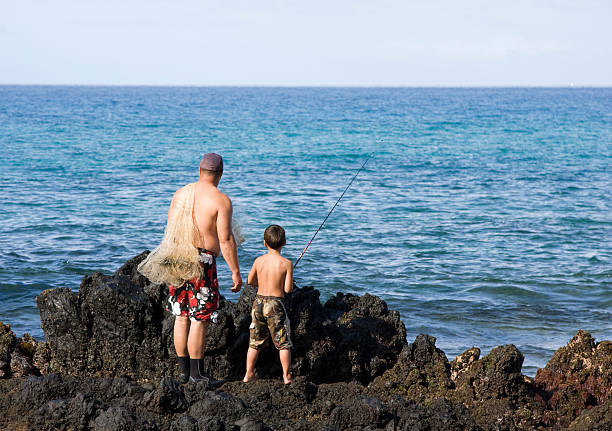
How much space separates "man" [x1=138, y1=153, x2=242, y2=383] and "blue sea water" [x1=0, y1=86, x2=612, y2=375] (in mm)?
426

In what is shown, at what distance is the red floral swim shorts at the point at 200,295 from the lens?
5.11m

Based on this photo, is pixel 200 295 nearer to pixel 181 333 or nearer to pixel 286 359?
pixel 181 333

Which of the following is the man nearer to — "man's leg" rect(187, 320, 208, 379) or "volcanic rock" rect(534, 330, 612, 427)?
"man's leg" rect(187, 320, 208, 379)

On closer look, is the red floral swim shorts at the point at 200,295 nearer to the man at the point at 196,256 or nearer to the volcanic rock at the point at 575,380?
the man at the point at 196,256

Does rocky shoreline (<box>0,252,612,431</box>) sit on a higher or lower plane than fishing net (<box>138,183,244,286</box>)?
lower

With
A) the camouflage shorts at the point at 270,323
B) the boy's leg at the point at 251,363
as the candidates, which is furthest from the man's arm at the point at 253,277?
the boy's leg at the point at 251,363

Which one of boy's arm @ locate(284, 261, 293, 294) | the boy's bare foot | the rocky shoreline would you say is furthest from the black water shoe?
boy's arm @ locate(284, 261, 293, 294)

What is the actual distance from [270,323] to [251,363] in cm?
33

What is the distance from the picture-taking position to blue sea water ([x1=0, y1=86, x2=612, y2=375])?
32.2 ft

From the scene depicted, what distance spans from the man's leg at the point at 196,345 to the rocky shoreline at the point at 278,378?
0.21 m

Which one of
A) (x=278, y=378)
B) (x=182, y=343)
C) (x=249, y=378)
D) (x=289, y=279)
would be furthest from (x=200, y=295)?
(x=278, y=378)

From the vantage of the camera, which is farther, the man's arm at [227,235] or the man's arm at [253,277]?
the man's arm at [253,277]

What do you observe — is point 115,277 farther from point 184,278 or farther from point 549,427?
point 549,427

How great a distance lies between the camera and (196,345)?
17.0 feet
